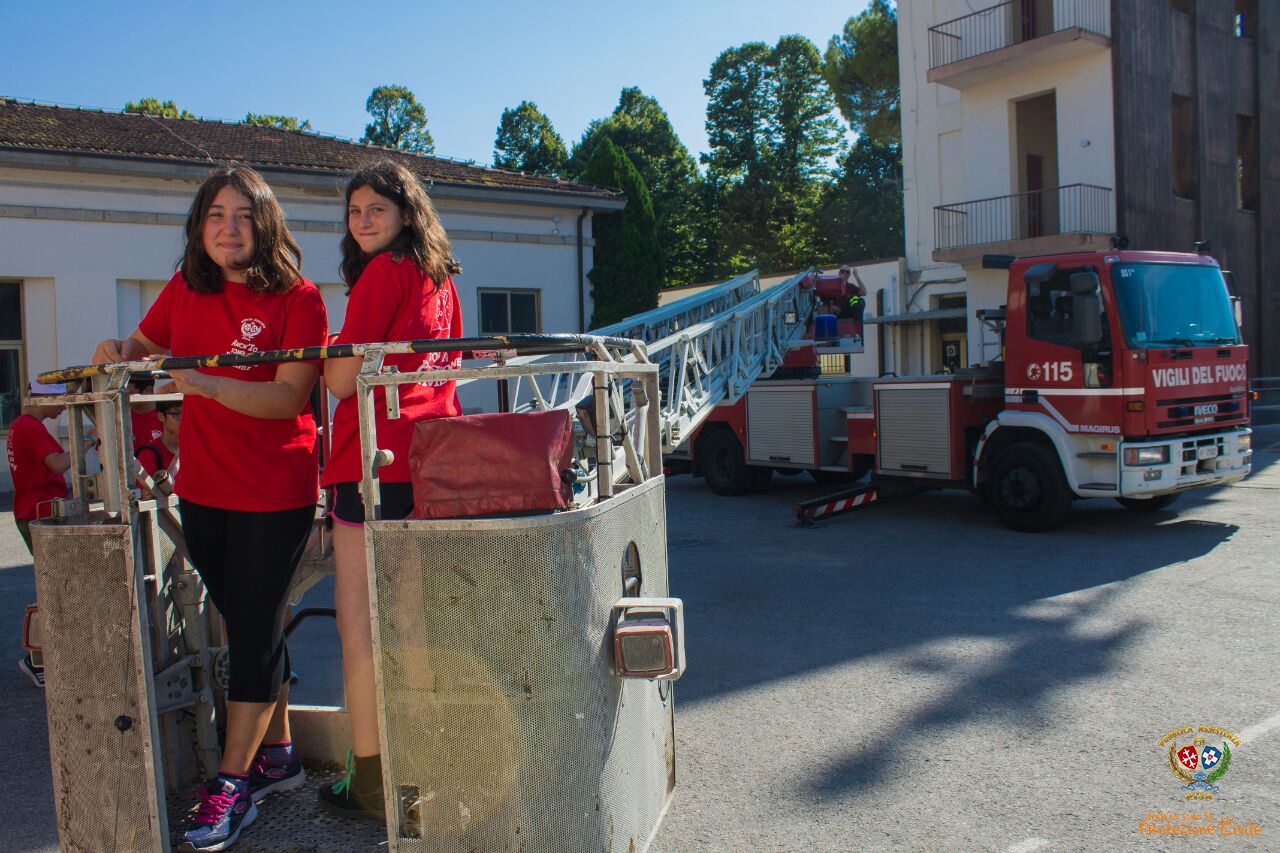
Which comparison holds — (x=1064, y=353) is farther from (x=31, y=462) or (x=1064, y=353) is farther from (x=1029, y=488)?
(x=31, y=462)

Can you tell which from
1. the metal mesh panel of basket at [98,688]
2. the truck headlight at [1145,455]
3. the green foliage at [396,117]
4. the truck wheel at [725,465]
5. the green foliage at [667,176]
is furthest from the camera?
the green foliage at [396,117]

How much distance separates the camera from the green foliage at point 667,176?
150ft

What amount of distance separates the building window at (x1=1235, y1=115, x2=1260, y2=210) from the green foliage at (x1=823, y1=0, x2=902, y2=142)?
1200 cm

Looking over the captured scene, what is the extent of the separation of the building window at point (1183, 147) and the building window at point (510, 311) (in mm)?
14972

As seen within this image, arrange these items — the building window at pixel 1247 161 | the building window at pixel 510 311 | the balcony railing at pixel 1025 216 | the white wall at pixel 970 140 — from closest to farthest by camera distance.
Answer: the building window at pixel 510 311 < the balcony railing at pixel 1025 216 < the white wall at pixel 970 140 < the building window at pixel 1247 161

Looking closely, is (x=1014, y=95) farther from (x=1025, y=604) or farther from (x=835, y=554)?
(x=1025, y=604)

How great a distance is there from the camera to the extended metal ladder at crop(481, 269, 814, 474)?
8.64 metres

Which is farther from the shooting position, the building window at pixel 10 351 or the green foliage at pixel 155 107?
the green foliage at pixel 155 107

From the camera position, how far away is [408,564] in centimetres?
238

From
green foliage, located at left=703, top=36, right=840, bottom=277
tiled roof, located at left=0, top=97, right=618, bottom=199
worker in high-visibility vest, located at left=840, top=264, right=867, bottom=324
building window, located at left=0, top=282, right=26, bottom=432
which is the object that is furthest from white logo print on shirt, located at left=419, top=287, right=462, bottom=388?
green foliage, located at left=703, top=36, right=840, bottom=277

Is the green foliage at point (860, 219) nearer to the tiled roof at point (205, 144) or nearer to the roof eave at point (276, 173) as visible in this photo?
the tiled roof at point (205, 144)

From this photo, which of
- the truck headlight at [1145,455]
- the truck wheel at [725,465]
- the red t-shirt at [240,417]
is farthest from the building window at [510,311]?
the red t-shirt at [240,417]

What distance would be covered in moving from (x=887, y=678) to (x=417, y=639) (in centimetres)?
368

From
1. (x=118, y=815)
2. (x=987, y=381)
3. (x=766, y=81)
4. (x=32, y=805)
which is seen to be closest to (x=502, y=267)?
(x=987, y=381)
